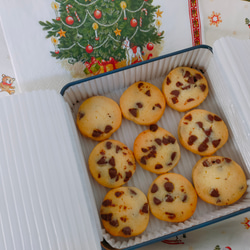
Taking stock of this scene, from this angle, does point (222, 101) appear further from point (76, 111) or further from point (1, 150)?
point (1, 150)

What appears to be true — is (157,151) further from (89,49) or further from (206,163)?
(89,49)

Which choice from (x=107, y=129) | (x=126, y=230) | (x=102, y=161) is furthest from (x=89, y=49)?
(x=126, y=230)

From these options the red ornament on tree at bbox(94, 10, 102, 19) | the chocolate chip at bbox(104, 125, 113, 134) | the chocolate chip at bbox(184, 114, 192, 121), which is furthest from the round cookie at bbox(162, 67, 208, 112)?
the red ornament on tree at bbox(94, 10, 102, 19)

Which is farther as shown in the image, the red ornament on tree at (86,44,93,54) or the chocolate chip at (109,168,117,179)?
the red ornament on tree at (86,44,93,54)

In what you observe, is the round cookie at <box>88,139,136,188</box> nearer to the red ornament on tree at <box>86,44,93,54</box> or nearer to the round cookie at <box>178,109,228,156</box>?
the round cookie at <box>178,109,228,156</box>

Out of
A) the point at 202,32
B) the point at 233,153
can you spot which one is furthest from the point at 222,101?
the point at 202,32
